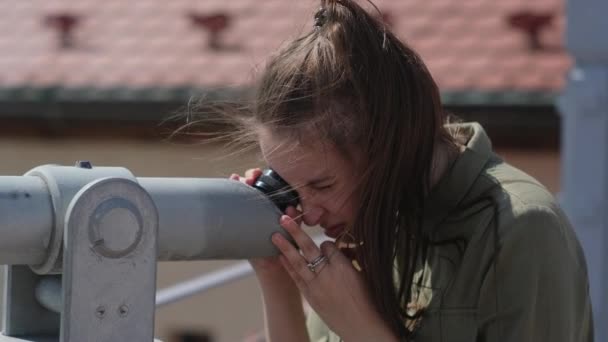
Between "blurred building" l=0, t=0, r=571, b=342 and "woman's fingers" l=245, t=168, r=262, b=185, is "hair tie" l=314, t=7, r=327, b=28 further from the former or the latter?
"blurred building" l=0, t=0, r=571, b=342

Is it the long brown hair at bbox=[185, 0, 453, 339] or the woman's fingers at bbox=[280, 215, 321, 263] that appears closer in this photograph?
the woman's fingers at bbox=[280, 215, 321, 263]

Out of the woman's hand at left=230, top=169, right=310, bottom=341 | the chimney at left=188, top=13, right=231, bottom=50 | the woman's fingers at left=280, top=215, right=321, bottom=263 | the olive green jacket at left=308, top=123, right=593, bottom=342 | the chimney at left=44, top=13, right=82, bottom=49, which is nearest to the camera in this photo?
the woman's fingers at left=280, top=215, right=321, bottom=263

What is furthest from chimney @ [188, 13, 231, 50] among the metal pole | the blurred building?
the metal pole

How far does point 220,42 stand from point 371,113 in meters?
7.09

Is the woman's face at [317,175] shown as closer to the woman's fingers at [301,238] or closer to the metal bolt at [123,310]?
the woman's fingers at [301,238]

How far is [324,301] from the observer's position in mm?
2055

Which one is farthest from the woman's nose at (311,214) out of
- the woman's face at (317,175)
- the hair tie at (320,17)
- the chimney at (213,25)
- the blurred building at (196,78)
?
the chimney at (213,25)

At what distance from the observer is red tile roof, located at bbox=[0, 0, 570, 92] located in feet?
26.8

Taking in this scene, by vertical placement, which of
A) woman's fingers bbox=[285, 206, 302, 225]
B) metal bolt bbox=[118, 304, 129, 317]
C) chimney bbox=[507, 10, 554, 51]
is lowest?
chimney bbox=[507, 10, 554, 51]

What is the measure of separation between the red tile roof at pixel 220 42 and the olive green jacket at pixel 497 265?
5825mm

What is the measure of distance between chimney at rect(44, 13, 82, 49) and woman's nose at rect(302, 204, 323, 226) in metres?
7.47

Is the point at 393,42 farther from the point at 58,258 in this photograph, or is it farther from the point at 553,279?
the point at 58,258

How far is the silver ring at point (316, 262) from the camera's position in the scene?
79.7 inches

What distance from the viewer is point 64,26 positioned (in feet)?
30.8
